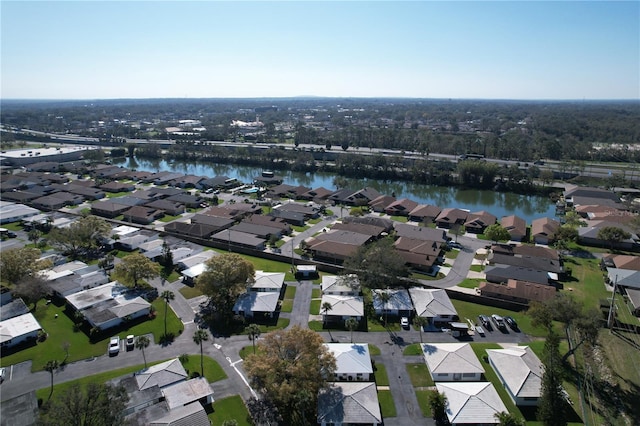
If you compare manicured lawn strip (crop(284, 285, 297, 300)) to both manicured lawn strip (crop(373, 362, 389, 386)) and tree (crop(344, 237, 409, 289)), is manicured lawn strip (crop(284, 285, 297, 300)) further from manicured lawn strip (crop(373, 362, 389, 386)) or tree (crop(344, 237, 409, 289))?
manicured lawn strip (crop(373, 362, 389, 386))

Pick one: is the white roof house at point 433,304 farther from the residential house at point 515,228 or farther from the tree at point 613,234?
the tree at point 613,234

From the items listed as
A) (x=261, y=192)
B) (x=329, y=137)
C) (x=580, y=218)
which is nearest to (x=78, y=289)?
(x=261, y=192)

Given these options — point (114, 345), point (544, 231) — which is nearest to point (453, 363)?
point (114, 345)

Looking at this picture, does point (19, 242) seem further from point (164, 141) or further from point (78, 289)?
point (164, 141)

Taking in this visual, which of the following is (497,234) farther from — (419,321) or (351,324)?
(351,324)

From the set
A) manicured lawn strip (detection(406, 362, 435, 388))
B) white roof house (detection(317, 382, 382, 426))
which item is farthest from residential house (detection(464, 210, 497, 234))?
white roof house (detection(317, 382, 382, 426))

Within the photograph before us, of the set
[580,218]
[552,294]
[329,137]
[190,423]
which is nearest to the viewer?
[190,423]
